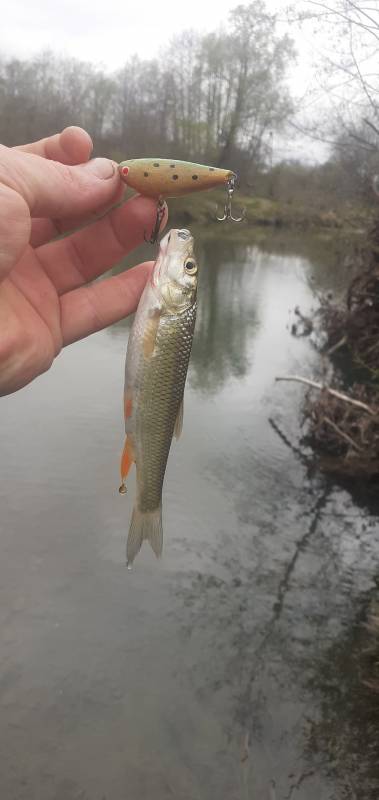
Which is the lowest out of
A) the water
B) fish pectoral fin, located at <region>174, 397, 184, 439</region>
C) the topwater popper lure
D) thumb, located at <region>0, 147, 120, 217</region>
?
the water

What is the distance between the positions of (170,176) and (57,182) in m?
0.51

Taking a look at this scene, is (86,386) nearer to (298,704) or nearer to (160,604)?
(160,604)

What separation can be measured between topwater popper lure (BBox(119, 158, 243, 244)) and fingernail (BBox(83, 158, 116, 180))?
11 cm

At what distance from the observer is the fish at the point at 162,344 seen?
8.09ft

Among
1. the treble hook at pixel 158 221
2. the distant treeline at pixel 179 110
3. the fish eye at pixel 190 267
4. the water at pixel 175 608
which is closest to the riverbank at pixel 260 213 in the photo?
the distant treeline at pixel 179 110

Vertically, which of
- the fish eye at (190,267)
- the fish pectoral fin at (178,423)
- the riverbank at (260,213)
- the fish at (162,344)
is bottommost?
the riverbank at (260,213)

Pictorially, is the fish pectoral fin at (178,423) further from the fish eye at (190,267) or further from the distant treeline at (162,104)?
the distant treeline at (162,104)

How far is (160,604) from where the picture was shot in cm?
618

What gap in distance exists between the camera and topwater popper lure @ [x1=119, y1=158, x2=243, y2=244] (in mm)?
2371

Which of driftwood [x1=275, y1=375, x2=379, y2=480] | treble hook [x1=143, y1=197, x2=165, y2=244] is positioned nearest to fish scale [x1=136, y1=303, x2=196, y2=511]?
treble hook [x1=143, y1=197, x2=165, y2=244]

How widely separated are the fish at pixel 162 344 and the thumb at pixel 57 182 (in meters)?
0.41

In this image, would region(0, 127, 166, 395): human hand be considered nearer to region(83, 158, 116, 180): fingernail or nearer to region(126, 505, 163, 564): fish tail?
region(83, 158, 116, 180): fingernail

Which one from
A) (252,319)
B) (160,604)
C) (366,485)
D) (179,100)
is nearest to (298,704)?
(160,604)

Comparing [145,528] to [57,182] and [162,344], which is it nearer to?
[162,344]
